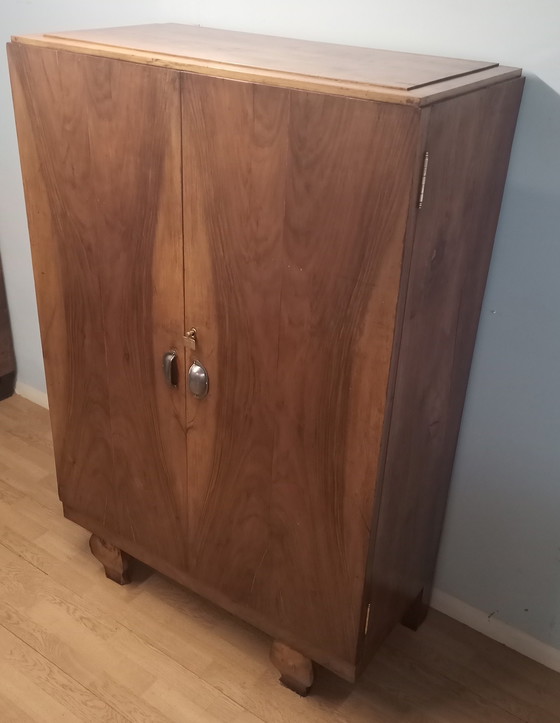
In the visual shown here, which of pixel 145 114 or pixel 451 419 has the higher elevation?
pixel 145 114

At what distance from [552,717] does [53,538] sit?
125cm

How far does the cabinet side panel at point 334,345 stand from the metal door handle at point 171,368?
0.75ft

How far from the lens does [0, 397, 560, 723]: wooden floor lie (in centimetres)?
145

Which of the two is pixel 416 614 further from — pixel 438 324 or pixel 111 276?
pixel 111 276

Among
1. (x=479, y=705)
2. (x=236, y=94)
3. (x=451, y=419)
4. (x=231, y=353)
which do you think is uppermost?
(x=236, y=94)

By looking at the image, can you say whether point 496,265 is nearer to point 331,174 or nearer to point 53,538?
point 331,174

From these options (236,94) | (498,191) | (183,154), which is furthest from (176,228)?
(498,191)

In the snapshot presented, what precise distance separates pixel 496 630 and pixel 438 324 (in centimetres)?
84

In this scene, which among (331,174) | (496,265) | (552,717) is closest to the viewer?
(331,174)

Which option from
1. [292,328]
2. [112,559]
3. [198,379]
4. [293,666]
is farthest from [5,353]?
[292,328]

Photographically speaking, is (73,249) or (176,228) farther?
(73,249)

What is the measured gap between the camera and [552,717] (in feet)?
4.77

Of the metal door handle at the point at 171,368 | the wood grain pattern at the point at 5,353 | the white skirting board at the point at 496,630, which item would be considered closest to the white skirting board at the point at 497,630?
the white skirting board at the point at 496,630

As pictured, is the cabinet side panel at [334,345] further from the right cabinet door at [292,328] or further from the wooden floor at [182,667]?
the wooden floor at [182,667]
